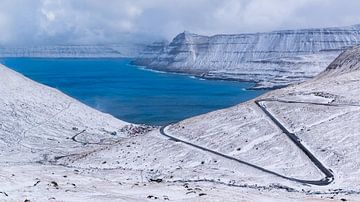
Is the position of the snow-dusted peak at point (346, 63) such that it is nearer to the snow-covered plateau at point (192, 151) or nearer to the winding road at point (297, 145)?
the snow-covered plateau at point (192, 151)

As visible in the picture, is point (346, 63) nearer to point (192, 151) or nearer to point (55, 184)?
point (192, 151)

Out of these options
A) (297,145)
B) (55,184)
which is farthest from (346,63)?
(55,184)

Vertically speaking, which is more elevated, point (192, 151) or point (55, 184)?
point (192, 151)

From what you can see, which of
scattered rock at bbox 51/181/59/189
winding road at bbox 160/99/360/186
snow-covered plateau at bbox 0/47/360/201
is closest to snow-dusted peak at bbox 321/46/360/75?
snow-covered plateau at bbox 0/47/360/201

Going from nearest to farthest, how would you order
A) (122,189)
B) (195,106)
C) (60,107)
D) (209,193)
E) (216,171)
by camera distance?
(209,193) < (122,189) < (216,171) < (60,107) < (195,106)

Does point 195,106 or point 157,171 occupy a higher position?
point 195,106

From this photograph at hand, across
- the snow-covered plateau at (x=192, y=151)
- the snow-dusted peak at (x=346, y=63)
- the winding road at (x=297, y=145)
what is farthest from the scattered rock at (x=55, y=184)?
the snow-dusted peak at (x=346, y=63)

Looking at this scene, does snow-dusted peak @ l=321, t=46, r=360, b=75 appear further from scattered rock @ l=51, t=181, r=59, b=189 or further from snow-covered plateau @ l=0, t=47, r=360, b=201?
scattered rock @ l=51, t=181, r=59, b=189

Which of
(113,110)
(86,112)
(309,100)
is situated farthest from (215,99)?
(309,100)

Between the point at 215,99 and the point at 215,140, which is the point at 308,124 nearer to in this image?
the point at 215,140
